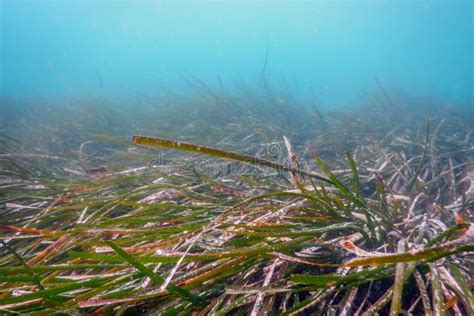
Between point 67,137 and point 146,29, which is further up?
point 146,29

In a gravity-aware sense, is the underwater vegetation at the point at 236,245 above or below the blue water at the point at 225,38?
below

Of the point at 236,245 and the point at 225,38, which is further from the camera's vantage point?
the point at 225,38

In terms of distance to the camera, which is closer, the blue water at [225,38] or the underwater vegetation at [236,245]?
the underwater vegetation at [236,245]

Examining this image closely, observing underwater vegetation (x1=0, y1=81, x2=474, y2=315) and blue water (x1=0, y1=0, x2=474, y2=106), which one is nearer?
underwater vegetation (x1=0, y1=81, x2=474, y2=315)

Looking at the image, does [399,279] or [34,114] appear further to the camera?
[34,114]

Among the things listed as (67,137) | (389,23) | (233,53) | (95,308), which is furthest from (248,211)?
(233,53)

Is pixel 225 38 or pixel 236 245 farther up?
pixel 225 38

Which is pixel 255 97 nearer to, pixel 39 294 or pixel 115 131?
pixel 115 131

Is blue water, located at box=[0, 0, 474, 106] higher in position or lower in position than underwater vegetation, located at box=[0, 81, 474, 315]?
higher
